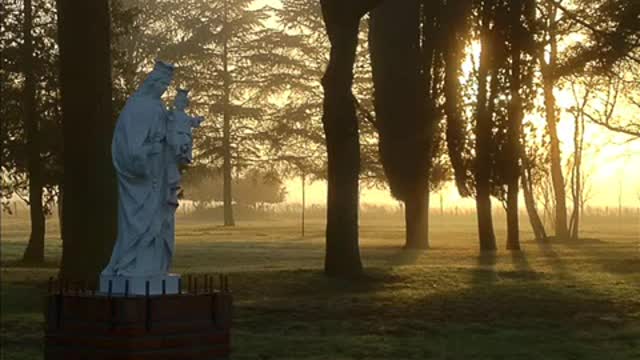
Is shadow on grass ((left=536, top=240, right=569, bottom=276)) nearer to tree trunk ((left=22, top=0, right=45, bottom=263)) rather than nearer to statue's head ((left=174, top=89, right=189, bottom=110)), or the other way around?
tree trunk ((left=22, top=0, right=45, bottom=263))

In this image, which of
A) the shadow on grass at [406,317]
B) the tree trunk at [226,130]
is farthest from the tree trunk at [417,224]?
the tree trunk at [226,130]

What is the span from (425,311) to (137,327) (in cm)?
993

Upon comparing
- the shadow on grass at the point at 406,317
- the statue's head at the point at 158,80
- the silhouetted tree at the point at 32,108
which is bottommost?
the shadow on grass at the point at 406,317

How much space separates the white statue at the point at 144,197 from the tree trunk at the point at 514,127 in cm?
1782

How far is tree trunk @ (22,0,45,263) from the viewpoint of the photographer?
3284 centimetres

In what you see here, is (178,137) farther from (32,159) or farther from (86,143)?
(32,159)

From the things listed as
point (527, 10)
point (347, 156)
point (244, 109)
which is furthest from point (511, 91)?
point (244, 109)

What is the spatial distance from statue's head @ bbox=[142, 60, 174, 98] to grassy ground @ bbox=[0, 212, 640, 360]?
4.45 meters

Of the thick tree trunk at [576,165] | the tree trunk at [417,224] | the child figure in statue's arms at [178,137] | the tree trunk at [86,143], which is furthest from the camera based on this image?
the thick tree trunk at [576,165]

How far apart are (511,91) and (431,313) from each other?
50.7 ft

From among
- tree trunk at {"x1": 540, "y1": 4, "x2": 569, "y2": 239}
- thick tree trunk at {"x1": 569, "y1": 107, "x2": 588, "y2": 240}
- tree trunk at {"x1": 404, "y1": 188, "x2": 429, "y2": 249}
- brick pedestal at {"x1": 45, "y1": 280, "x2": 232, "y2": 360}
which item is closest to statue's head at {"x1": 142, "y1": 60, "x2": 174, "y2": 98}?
brick pedestal at {"x1": 45, "y1": 280, "x2": 232, "y2": 360}

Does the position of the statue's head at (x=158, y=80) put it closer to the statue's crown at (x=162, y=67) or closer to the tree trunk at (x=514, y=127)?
the statue's crown at (x=162, y=67)

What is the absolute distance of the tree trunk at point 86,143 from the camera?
22.2 meters

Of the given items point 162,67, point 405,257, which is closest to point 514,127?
point 405,257
